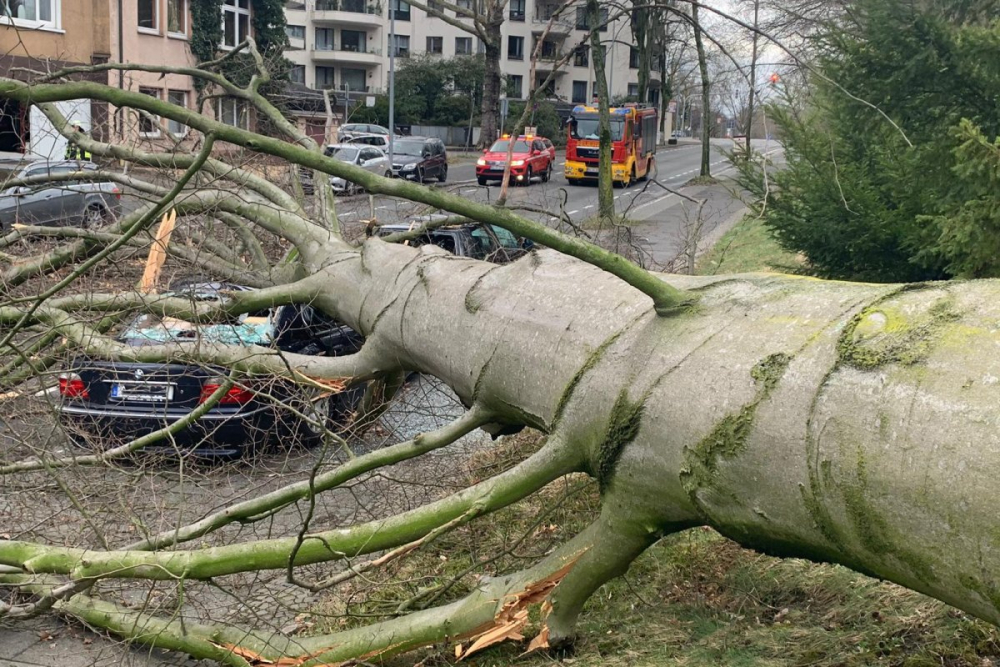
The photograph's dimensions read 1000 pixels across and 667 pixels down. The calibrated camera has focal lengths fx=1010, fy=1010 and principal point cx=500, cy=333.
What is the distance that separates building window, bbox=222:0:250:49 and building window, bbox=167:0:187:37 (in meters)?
2.70

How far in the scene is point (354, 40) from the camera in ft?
211

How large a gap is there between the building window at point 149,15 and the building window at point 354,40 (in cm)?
3096

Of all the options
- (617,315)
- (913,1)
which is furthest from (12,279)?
(913,1)

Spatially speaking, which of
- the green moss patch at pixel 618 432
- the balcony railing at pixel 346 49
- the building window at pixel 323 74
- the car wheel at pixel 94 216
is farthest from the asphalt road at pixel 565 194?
the building window at pixel 323 74

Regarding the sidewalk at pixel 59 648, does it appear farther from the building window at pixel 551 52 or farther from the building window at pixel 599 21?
the building window at pixel 599 21

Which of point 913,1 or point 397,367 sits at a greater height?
point 913,1

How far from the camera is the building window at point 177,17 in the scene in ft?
114

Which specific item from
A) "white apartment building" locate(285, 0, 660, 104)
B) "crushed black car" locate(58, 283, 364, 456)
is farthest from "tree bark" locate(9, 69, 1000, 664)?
"white apartment building" locate(285, 0, 660, 104)

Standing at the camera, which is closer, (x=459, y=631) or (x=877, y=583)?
(x=459, y=631)

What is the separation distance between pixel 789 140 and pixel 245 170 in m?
6.40

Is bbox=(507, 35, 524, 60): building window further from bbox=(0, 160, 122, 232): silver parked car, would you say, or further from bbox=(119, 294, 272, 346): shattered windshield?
bbox=(119, 294, 272, 346): shattered windshield

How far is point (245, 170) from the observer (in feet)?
20.3

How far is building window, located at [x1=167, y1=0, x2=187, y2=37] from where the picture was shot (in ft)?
114

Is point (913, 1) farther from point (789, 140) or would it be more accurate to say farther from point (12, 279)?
point (12, 279)
